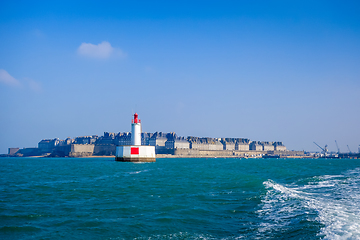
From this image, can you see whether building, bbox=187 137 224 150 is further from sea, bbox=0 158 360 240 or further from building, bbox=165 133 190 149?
sea, bbox=0 158 360 240

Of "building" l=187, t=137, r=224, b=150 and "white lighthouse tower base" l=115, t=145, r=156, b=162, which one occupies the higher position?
"building" l=187, t=137, r=224, b=150

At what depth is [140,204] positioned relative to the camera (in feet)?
43.6

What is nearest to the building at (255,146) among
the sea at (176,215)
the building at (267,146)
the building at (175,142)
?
the building at (267,146)

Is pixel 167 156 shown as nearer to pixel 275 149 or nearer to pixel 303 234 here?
pixel 275 149

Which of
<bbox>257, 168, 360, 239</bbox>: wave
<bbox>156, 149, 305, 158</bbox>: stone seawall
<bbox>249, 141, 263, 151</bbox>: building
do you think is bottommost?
<bbox>257, 168, 360, 239</bbox>: wave

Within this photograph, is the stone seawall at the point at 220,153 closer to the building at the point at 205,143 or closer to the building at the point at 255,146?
the building at the point at 255,146

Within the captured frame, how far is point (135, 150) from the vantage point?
159 feet

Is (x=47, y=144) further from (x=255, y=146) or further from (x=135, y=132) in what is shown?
(x=135, y=132)

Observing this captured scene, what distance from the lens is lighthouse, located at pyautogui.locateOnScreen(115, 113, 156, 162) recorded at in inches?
1913

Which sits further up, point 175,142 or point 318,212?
point 175,142

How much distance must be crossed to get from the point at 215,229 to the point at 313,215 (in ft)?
11.4

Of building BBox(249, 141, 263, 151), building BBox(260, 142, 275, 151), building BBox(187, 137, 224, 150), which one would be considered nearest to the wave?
building BBox(187, 137, 224, 150)

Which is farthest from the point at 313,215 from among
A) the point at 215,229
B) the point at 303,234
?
the point at 215,229

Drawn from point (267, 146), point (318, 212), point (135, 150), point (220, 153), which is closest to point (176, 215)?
point (318, 212)
